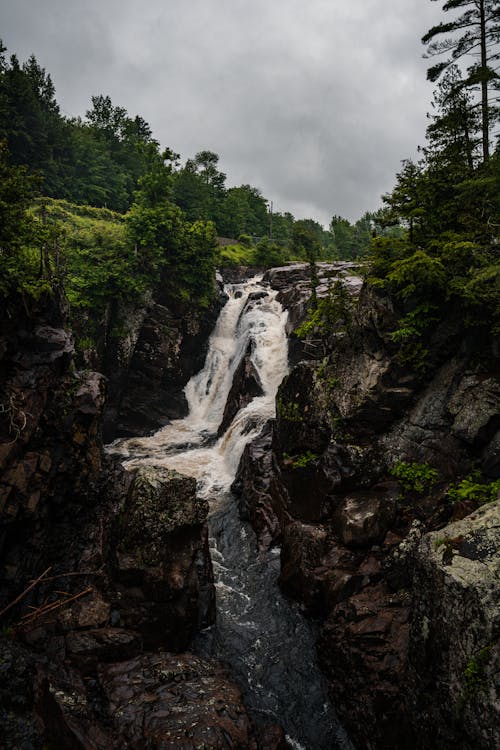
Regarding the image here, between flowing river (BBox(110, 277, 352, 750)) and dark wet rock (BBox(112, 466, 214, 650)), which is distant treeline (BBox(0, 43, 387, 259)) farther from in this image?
dark wet rock (BBox(112, 466, 214, 650))

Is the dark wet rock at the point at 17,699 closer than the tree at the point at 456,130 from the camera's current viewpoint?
Yes

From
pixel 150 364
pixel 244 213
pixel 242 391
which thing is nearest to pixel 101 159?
pixel 244 213

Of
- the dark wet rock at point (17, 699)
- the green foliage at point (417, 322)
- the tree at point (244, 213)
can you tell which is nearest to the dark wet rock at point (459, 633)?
the green foliage at point (417, 322)

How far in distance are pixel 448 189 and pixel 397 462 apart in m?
8.31

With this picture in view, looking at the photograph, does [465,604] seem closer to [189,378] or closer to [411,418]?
[411,418]

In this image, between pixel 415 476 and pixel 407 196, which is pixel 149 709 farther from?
pixel 407 196

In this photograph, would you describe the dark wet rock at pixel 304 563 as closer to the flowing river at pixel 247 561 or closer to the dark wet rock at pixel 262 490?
the flowing river at pixel 247 561

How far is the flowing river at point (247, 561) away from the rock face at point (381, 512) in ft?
1.92

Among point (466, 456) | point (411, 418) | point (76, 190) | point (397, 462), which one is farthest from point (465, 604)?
point (76, 190)

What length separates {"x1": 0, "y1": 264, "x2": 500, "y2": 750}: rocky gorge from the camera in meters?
6.24

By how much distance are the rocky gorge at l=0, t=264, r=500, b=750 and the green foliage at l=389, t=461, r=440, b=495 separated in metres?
0.09

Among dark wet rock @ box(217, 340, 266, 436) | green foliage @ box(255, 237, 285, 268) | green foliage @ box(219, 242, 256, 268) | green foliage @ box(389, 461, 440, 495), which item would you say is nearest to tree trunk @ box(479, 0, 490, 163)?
green foliage @ box(389, 461, 440, 495)

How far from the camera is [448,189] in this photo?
1156 cm

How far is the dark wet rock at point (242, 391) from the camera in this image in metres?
21.8
